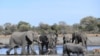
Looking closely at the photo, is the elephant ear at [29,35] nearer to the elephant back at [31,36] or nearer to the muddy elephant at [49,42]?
the elephant back at [31,36]

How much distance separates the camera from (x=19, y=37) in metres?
35.9

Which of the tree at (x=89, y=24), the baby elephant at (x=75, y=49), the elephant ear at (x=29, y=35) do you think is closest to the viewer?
the baby elephant at (x=75, y=49)

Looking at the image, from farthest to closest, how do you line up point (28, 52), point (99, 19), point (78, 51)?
1. point (99, 19)
2. point (28, 52)
3. point (78, 51)

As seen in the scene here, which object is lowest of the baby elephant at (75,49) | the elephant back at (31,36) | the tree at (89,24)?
the baby elephant at (75,49)

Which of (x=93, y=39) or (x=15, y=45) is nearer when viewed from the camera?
(x=15, y=45)

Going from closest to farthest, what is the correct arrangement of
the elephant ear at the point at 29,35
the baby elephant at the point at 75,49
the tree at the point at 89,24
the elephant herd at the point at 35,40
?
the baby elephant at the point at 75,49
the elephant ear at the point at 29,35
the elephant herd at the point at 35,40
the tree at the point at 89,24

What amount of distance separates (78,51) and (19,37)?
7.58 metres

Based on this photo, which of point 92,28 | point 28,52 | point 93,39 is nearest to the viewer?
point 28,52

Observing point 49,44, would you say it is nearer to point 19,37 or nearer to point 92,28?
point 19,37

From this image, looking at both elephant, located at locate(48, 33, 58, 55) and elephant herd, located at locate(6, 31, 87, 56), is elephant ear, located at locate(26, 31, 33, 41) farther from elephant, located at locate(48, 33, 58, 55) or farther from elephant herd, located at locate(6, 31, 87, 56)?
elephant, located at locate(48, 33, 58, 55)

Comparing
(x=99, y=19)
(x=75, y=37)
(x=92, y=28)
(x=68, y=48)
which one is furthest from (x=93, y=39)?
(x=99, y=19)

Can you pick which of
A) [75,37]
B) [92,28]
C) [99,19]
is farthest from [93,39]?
[99,19]

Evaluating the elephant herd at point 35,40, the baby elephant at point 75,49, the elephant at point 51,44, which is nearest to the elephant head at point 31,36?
the elephant herd at point 35,40

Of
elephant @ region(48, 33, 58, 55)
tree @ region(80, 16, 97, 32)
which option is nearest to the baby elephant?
elephant @ region(48, 33, 58, 55)
